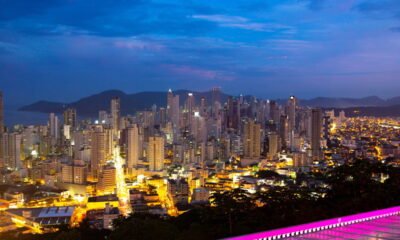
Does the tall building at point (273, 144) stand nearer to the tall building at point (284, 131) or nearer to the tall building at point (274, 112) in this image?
the tall building at point (284, 131)

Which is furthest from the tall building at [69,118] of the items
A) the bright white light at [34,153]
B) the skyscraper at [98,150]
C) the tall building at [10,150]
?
the tall building at [10,150]

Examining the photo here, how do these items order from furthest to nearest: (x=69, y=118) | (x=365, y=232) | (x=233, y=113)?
(x=233, y=113) < (x=69, y=118) < (x=365, y=232)

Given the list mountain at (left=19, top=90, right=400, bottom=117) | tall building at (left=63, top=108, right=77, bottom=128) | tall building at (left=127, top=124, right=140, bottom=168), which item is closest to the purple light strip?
tall building at (left=127, top=124, right=140, bottom=168)

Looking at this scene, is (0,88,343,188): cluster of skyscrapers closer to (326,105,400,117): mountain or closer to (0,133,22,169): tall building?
(0,133,22,169): tall building

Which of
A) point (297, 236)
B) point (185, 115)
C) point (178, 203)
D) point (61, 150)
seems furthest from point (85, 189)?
point (185, 115)

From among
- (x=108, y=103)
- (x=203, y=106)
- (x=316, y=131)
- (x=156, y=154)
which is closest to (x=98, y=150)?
(x=156, y=154)

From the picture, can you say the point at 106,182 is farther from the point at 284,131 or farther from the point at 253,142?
the point at 284,131
